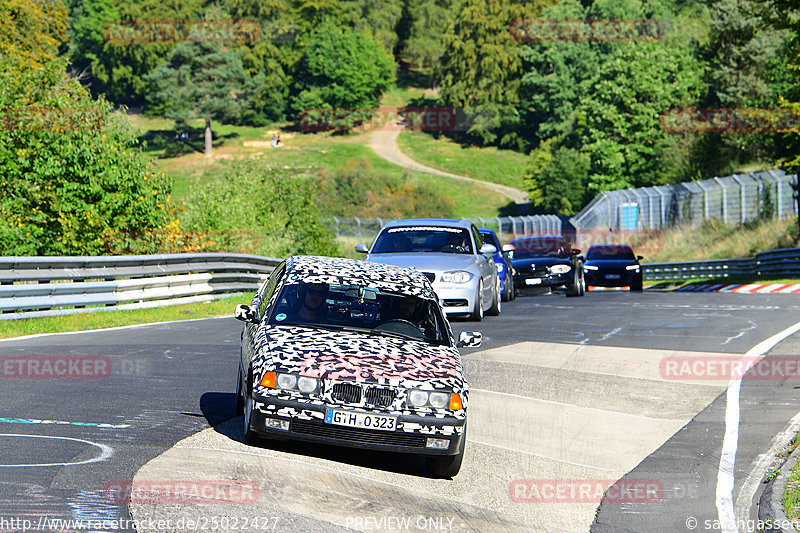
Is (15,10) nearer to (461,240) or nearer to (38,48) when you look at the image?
(38,48)

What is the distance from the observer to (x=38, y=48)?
1673 inches

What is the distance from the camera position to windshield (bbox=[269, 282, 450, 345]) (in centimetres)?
853

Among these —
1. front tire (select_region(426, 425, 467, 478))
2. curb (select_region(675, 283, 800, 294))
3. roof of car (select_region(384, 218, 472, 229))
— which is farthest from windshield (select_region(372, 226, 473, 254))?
curb (select_region(675, 283, 800, 294))

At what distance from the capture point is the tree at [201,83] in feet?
357

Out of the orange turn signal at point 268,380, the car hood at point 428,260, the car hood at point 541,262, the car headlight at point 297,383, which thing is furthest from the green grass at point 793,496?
the car hood at point 541,262

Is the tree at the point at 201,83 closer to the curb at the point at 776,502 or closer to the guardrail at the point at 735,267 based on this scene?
the guardrail at the point at 735,267

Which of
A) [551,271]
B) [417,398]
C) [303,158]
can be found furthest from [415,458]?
[303,158]

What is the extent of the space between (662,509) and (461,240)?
1126 centimetres

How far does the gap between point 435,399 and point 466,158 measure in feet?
353

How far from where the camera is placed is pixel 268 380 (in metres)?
7.51

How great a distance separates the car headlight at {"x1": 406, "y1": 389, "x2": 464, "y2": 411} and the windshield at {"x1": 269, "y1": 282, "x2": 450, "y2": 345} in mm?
956

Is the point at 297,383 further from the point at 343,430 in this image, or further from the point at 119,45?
the point at 119,45

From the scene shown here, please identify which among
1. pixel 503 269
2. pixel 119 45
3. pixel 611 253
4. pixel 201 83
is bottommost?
pixel 611 253

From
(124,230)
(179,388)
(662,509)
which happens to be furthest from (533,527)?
(124,230)
